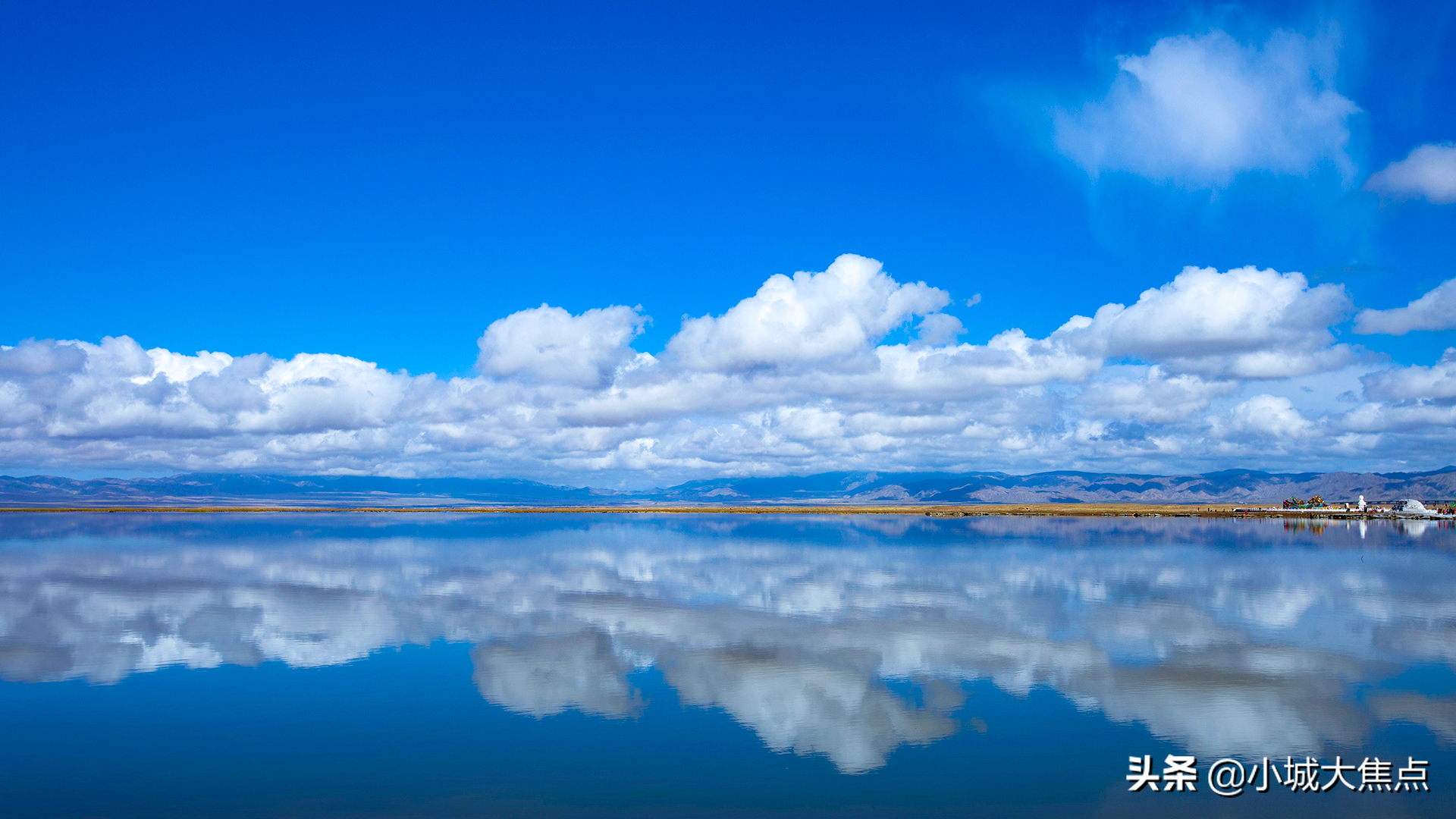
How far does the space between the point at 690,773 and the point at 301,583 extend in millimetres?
36699

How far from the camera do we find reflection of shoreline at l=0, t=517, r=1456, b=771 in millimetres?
20312

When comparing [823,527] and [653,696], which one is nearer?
[653,696]

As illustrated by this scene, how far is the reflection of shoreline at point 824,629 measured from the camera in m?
20.3

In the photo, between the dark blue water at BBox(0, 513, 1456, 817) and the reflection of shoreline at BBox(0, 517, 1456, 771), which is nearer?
the dark blue water at BBox(0, 513, 1456, 817)

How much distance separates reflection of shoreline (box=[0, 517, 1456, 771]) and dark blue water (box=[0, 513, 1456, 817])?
168 mm

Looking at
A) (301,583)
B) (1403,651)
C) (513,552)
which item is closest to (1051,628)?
(1403,651)

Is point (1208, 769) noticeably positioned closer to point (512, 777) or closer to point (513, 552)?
point (512, 777)

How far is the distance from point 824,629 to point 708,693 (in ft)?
31.3

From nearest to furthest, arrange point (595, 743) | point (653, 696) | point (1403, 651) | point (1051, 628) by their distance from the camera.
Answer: point (595, 743) < point (653, 696) < point (1403, 651) < point (1051, 628)

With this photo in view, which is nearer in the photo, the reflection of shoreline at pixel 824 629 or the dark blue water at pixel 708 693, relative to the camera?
the dark blue water at pixel 708 693

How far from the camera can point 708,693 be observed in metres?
21.6

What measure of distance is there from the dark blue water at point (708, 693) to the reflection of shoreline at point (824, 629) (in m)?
0.17

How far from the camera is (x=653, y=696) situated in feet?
69.6

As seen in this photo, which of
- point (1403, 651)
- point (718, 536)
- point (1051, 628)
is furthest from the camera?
point (718, 536)
